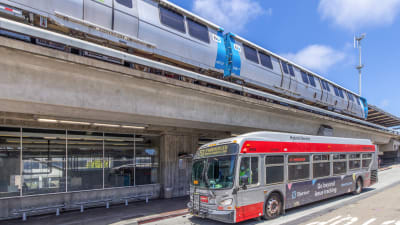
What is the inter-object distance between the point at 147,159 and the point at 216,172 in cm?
701

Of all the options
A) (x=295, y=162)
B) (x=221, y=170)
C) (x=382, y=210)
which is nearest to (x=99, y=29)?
(x=221, y=170)

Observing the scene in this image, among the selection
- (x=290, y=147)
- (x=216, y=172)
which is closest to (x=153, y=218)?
(x=216, y=172)

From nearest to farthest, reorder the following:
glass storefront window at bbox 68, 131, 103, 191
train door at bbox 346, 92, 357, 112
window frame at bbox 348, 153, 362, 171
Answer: glass storefront window at bbox 68, 131, 103, 191, window frame at bbox 348, 153, 362, 171, train door at bbox 346, 92, 357, 112

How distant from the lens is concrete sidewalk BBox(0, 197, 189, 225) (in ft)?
31.3

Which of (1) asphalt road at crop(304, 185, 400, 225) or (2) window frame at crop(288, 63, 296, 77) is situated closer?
(1) asphalt road at crop(304, 185, 400, 225)

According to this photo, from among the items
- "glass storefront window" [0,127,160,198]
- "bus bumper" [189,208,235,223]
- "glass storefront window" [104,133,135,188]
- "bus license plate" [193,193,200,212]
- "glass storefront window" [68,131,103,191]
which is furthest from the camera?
"glass storefront window" [104,133,135,188]

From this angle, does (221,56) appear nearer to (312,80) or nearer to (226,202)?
(226,202)

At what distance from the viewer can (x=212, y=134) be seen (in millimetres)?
16891

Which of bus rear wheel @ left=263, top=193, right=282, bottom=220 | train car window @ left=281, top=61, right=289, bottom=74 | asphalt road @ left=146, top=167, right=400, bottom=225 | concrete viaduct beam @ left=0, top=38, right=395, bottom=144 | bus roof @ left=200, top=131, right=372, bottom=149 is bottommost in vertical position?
asphalt road @ left=146, top=167, right=400, bottom=225

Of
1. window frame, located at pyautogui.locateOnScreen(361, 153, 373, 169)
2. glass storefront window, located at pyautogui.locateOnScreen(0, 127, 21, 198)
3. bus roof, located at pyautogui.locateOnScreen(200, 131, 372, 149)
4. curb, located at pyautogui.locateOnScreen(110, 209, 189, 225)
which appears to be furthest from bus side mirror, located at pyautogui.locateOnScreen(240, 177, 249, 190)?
window frame, located at pyautogui.locateOnScreen(361, 153, 373, 169)

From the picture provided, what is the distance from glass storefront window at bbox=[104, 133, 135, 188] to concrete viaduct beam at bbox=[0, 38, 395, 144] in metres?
3.68

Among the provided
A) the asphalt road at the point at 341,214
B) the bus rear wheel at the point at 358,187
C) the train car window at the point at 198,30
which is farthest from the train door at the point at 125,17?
the bus rear wheel at the point at 358,187

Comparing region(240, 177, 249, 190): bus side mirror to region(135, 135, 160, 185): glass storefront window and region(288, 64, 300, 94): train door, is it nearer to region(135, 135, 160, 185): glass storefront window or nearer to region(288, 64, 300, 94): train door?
region(135, 135, 160, 185): glass storefront window

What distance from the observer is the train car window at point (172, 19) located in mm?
9539
